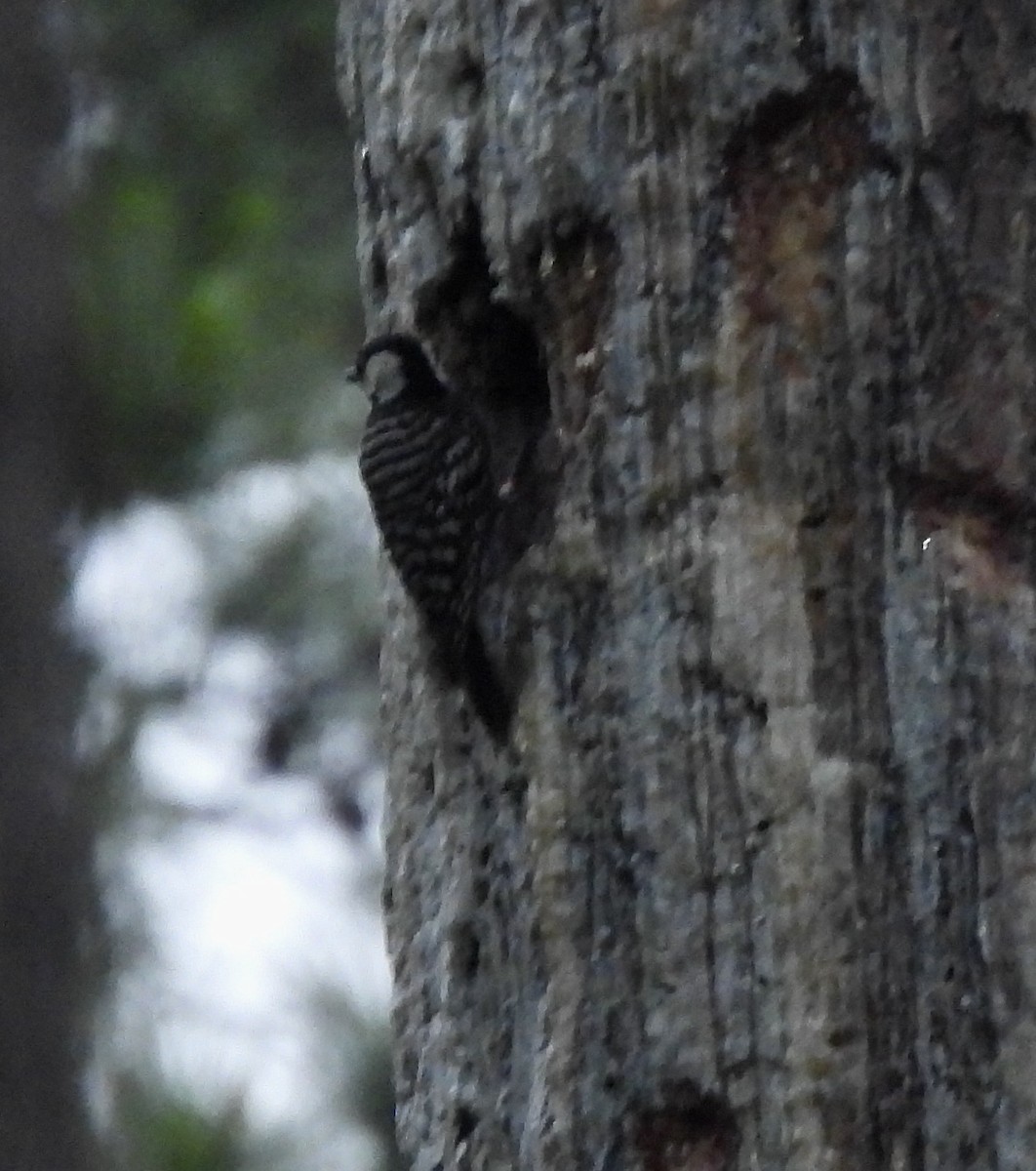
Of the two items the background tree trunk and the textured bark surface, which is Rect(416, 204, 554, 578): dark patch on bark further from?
the background tree trunk

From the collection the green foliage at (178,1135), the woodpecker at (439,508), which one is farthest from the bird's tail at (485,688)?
the green foliage at (178,1135)

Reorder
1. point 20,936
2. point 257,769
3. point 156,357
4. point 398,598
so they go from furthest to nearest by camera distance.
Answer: point 257,769 < point 156,357 < point 20,936 < point 398,598

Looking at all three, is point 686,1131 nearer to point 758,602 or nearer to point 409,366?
point 758,602

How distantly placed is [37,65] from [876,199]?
2.23 meters

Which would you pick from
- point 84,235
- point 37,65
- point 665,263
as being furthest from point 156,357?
point 665,263

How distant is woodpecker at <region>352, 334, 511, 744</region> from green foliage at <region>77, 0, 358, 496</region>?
2.21m

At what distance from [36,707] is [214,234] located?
1394mm

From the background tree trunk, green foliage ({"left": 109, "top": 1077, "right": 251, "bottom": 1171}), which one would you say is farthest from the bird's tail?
green foliage ({"left": 109, "top": 1077, "right": 251, "bottom": 1171})

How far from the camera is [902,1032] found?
133cm

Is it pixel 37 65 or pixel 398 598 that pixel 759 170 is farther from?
pixel 37 65

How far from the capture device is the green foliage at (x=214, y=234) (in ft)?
12.8

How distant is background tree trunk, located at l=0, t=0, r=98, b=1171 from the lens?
117 inches

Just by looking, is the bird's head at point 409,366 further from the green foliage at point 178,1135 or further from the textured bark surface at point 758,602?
the green foliage at point 178,1135

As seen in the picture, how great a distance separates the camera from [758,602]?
4.56ft
